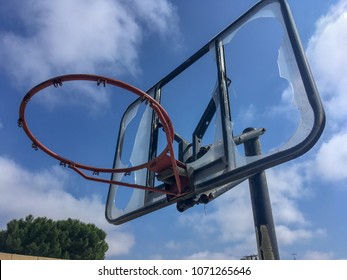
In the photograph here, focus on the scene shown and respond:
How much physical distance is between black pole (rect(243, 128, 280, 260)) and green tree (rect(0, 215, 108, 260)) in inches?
651

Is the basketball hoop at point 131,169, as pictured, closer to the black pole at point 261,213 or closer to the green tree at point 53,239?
the black pole at point 261,213

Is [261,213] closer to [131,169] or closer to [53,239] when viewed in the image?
[131,169]

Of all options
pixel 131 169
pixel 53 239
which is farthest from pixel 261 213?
pixel 53 239

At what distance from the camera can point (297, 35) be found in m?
2.66

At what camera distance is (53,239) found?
1741 cm

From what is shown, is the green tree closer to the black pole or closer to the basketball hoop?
the basketball hoop

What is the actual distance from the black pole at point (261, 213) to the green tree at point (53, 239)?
16.5 meters

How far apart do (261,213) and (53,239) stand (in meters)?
17.0

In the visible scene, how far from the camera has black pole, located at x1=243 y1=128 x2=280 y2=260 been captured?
2.86m

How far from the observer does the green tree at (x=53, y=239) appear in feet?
55.0

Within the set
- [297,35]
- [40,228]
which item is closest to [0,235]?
[40,228]
